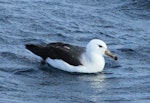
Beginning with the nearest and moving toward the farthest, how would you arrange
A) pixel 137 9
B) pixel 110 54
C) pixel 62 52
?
1. pixel 62 52
2. pixel 110 54
3. pixel 137 9

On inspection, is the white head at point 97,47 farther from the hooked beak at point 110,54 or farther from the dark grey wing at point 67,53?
the dark grey wing at point 67,53

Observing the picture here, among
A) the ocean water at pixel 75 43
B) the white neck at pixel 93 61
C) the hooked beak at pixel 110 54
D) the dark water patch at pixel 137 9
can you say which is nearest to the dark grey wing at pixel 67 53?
the white neck at pixel 93 61

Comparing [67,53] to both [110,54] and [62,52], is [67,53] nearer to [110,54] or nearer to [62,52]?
[62,52]

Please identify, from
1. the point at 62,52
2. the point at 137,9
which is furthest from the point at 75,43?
the point at 137,9

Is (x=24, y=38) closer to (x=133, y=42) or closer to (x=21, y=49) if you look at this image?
(x=21, y=49)

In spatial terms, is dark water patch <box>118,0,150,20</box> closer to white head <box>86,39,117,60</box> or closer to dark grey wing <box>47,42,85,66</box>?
white head <box>86,39,117,60</box>

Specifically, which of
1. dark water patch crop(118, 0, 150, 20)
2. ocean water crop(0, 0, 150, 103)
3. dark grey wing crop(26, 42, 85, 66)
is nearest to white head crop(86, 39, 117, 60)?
dark grey wing crop(26, 42, 85, 66)

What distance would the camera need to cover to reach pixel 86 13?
73.7 ft

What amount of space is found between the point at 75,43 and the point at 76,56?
2.37 metres

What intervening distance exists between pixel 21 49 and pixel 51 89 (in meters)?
3.28

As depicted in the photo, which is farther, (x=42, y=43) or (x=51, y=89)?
(x=42, y=43)

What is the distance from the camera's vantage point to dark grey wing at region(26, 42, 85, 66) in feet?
56.6

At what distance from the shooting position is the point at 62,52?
1739 cm

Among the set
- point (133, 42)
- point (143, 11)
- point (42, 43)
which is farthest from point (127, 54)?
point (143, 11)
